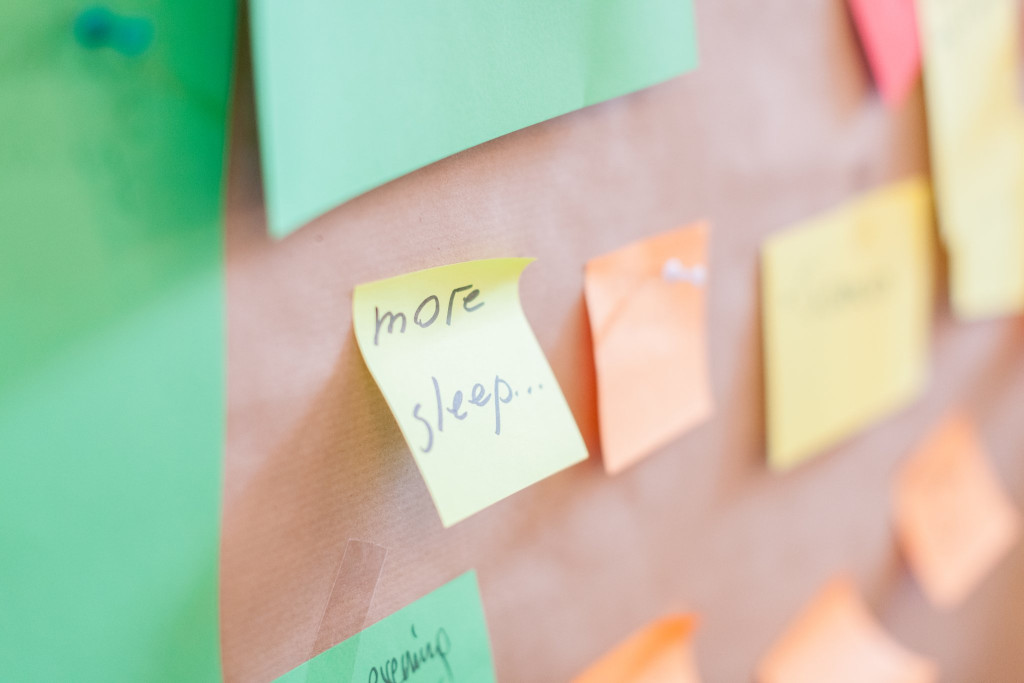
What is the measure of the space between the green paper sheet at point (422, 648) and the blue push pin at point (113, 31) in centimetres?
23

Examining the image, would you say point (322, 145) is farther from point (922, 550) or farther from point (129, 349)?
point (922, 550)

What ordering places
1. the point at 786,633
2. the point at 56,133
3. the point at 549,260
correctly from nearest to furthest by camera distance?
1. the point at 56,133
2. the point at 549,260
3. the point at 786,633

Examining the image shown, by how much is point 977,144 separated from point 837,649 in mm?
395

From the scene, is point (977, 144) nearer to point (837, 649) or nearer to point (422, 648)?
point (837, 649)

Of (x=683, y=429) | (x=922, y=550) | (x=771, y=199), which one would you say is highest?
(x=771, y=199)

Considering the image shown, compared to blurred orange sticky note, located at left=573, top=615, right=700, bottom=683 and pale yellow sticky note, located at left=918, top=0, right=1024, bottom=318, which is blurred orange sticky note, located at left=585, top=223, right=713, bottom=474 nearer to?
blurred orange sticky note, located at left=573, top=615, right=700, bottom=683

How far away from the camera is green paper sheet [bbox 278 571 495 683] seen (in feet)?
1.03

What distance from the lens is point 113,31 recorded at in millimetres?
224

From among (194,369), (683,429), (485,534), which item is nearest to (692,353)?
(683,429)

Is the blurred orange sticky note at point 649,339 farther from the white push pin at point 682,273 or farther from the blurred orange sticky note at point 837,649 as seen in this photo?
the blurred orange sticky note at point 837,649

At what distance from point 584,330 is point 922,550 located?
1.42 feet

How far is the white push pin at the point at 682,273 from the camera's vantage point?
41 cm

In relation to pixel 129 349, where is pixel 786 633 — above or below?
below

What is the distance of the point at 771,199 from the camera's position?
46 centimetres
